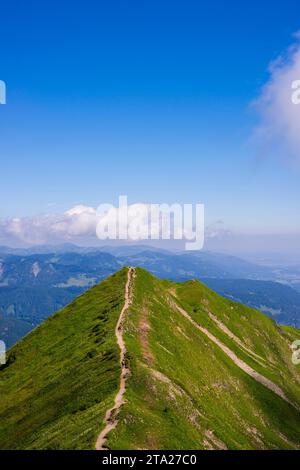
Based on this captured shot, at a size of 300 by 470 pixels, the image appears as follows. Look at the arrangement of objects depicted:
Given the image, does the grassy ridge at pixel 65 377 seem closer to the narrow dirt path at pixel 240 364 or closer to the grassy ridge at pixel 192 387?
the grassy ridge at pixel 192 387

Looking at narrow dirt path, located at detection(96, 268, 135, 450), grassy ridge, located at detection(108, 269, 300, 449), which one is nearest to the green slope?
grassy ridge, located at detection(108, 269, 300, 449)

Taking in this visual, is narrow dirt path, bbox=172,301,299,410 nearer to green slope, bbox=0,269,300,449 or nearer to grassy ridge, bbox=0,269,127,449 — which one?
green slope, bbox=0,269,300,449

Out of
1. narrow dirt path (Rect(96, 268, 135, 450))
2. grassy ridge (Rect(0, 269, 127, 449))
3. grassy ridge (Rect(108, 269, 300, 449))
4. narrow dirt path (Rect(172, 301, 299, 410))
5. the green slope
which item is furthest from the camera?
narrow dirt path (Rect(172, 301, 299, 410))

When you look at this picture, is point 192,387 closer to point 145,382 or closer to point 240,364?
point 145,382

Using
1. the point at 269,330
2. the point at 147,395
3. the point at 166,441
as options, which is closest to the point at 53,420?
the point at 147,395

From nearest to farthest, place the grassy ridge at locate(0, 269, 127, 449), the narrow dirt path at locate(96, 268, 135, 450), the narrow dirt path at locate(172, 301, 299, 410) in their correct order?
the narrow dirt path at locate(96, 268, 135, 450) < the grassy ridge at locate(0, 269, 127, 449) < the narrow dirt path at locate(172, 301, 299, 410)
